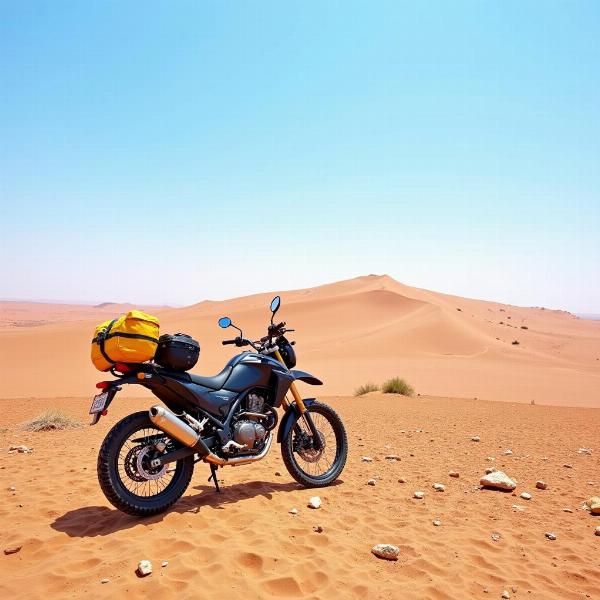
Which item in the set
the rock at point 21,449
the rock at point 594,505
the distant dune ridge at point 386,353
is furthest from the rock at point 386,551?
the distant dune ridge at point 386,353

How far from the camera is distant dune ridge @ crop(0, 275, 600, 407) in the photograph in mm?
17781

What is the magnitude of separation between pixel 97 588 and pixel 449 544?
2562 mm

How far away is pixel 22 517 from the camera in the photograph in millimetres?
4336

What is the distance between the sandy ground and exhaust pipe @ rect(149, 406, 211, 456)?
1.82 feet

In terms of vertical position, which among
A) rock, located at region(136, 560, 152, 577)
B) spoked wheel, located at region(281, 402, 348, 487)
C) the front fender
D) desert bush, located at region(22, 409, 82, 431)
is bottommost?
desert bush, located at region(22, 409, 82, 431)

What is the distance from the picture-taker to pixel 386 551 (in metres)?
3.68

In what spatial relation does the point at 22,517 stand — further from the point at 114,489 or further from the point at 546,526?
the point at 546,526

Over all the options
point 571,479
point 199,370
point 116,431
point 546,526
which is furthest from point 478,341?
point 116,431

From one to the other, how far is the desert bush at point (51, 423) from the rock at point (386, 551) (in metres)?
7.47

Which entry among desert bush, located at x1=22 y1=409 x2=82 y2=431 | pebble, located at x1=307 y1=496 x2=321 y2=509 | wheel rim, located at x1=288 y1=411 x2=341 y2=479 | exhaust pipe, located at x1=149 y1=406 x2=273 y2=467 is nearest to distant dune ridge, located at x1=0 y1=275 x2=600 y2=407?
desert bush, located at x1=22 y1=409 x2=82 y2=431

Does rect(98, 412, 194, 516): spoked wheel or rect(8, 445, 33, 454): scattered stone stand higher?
rect(98, 412, 194, 516): spoked wheel

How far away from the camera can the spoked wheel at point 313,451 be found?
5.26 meters

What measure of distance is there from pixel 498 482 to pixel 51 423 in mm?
7712

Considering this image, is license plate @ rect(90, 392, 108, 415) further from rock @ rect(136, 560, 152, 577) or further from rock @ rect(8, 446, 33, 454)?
rock @ rect(8, 446, 33, 454)
